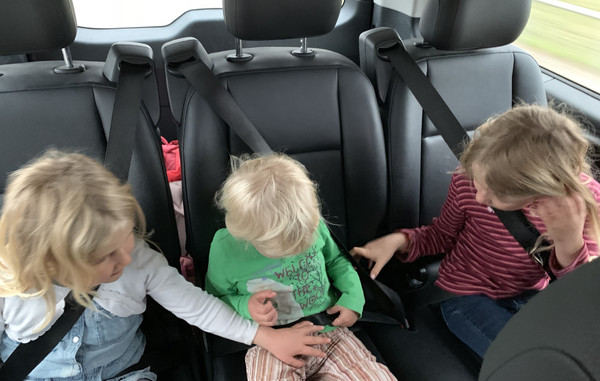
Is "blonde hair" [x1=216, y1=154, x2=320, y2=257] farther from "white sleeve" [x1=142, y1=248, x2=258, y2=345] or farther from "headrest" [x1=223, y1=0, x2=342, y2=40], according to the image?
"headrest" [x1=223, y1=0, x2=342, y2=40]

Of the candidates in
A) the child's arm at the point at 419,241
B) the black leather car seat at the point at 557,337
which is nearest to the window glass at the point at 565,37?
the child's arm at the point at 419,241

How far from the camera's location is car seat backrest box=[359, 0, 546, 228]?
4.61 feet

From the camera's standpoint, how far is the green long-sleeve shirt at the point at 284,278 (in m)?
1.17

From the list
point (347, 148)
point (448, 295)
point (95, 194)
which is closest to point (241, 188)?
point (95, 194)

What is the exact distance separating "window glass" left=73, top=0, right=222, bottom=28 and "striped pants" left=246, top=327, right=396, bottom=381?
148 cm

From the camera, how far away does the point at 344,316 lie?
121 cm

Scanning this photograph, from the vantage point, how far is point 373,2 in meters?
2.17

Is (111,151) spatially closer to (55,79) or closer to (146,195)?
(146,195)

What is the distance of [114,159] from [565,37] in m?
2.11

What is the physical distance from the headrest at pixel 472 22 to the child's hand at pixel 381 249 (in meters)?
0.56

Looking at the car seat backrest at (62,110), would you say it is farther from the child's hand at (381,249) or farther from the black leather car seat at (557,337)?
the black leather car seat at (557,337)

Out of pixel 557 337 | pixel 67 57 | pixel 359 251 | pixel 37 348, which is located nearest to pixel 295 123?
pixel 359 251

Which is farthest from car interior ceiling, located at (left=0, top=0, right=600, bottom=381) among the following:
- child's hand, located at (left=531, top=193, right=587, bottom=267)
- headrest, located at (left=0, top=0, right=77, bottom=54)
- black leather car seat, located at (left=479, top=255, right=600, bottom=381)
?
black leather car seat, located at (left=479, top=255, right=600, bottom=381)

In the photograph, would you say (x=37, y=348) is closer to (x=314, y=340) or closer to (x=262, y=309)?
(x=262, y=309)
